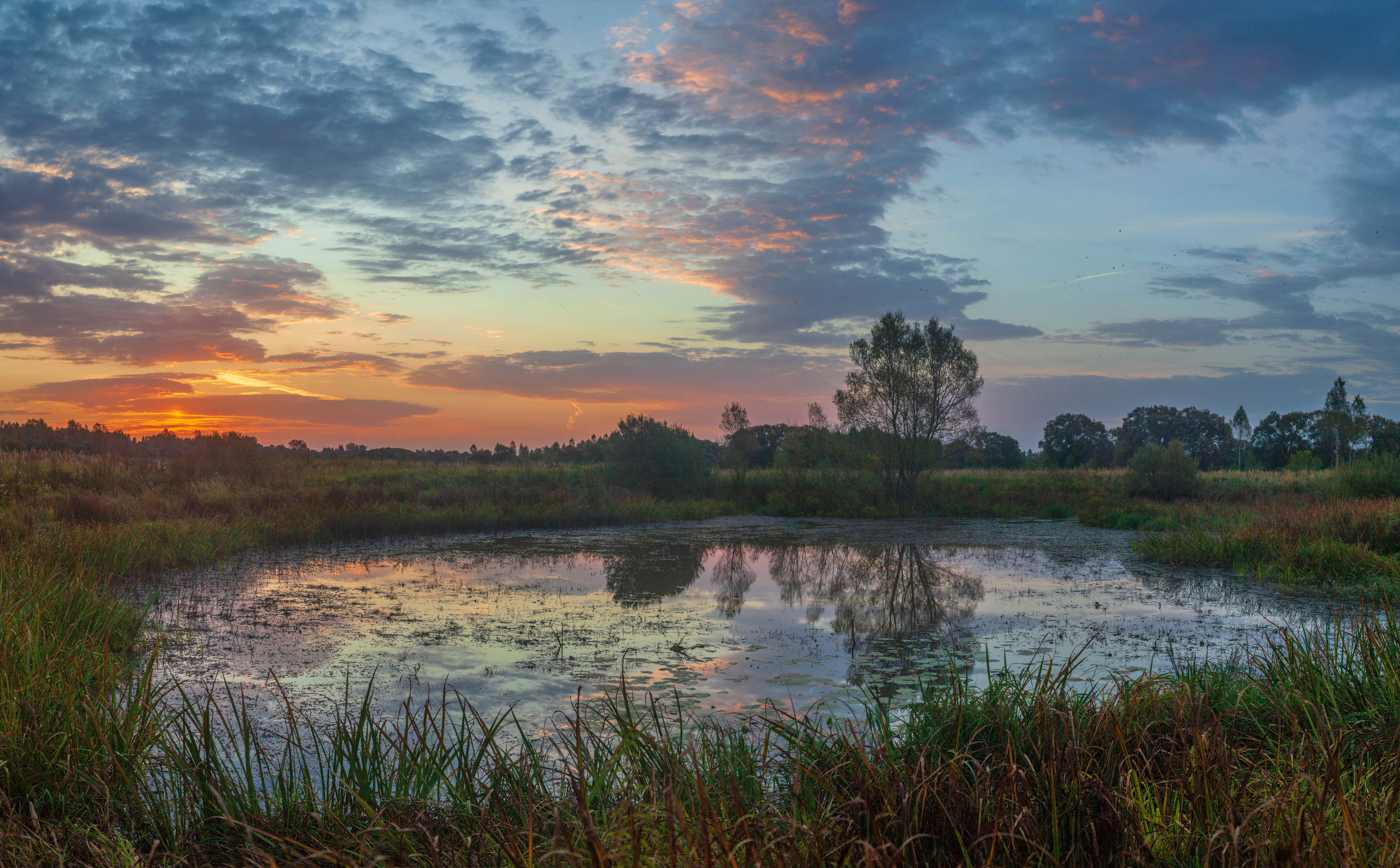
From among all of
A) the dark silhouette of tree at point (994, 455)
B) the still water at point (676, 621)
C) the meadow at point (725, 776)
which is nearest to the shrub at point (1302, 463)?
the dark silhouette of tree at point (994, 455)

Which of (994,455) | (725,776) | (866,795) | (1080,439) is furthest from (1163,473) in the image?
(1080,439)

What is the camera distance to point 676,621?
10.0 metres

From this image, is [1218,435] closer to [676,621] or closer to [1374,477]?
[1374,477]

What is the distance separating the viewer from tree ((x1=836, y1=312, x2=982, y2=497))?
32.0m

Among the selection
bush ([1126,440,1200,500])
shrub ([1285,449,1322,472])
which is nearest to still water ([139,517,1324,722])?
bush ([1126,440,1200,500])

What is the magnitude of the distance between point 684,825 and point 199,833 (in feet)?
8.77

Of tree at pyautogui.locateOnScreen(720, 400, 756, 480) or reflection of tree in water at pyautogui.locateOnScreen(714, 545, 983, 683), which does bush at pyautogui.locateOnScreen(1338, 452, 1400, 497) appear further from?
tree at pyautogui.locateOnScreen(720, 400, 756, 480)

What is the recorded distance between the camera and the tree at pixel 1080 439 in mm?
82750

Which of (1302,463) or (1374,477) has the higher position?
(1302,463)

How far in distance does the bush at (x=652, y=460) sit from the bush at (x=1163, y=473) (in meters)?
17.8

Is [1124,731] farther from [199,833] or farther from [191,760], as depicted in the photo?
[191,760]

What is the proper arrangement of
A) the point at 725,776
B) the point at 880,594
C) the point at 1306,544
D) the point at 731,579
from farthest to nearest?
the point at 731,579, the point at 1306,544, the point at 880,594, the point at 725,776

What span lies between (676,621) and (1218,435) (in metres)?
94.5

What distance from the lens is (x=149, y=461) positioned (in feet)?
73.5
